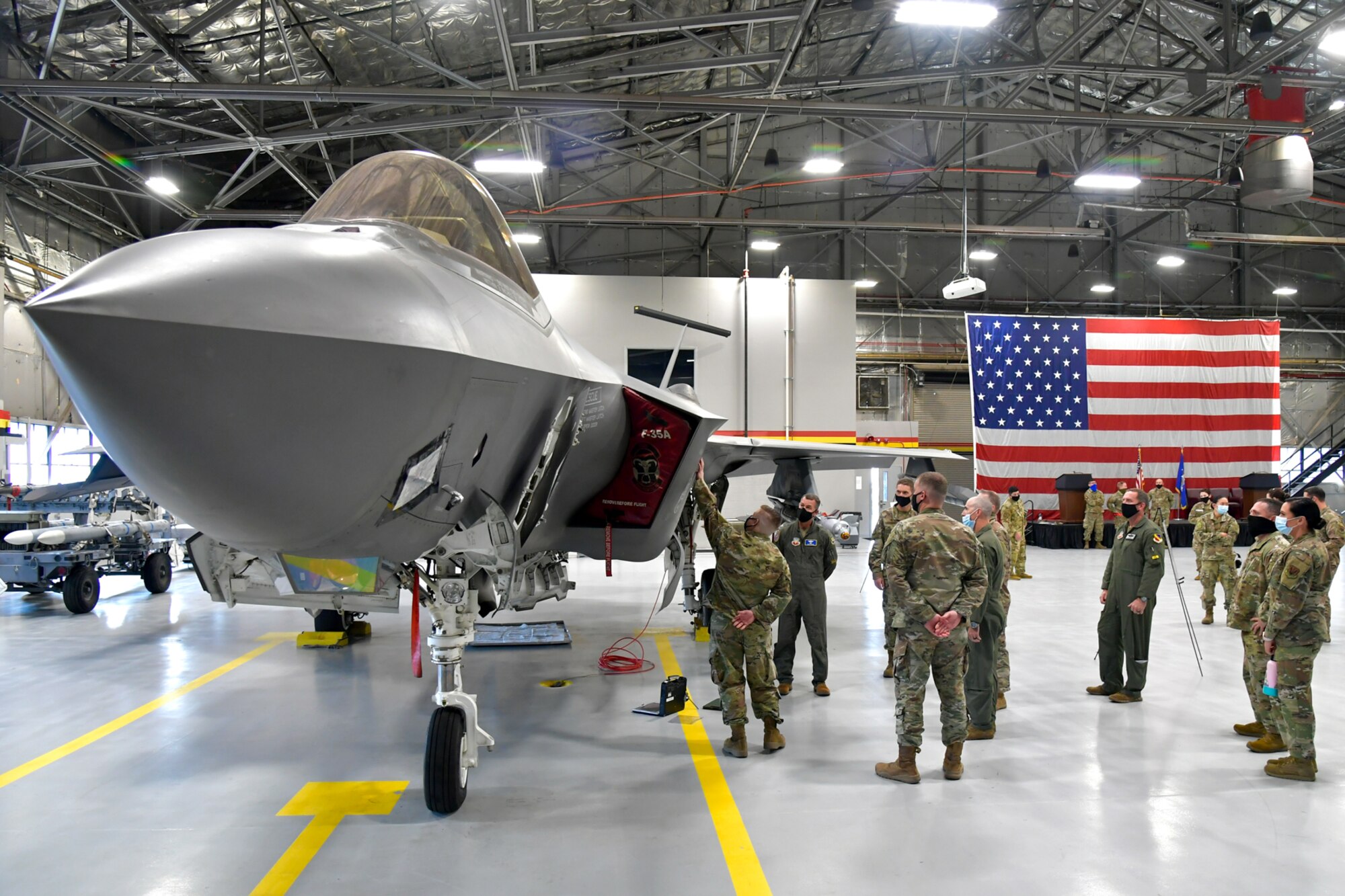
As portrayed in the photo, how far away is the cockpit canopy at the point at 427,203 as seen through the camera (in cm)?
342

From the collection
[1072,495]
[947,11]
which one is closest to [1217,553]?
[947,11]

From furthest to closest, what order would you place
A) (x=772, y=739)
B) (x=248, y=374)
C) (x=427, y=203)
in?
1. (x=772, y=739)
2. (x=427, y=203)
3. (x=248, y=374)

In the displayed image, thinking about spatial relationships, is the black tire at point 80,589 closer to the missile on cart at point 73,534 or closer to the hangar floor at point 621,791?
the missile on cart at point 73,534

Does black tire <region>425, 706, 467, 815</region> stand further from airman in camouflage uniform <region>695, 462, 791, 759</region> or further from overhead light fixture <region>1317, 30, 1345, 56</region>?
overhead light fixture <region>1317, 30, 1345, 56</region>

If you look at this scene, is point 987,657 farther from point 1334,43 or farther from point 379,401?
point 1334,43

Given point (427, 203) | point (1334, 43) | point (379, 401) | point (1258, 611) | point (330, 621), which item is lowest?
point (330, 621)

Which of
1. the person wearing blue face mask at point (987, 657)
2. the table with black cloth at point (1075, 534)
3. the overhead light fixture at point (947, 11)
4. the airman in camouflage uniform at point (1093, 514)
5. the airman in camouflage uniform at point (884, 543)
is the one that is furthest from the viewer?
the table with black cloth at point (1075, 534)

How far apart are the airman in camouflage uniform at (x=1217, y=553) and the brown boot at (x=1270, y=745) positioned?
5269mm

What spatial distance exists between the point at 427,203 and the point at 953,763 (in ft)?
12.9

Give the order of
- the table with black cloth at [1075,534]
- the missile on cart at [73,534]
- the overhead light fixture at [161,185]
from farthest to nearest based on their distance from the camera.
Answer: the table with black cloth at [1075,534]
the overhead light fixture at [161,185]
the missile on cart at [73,534]

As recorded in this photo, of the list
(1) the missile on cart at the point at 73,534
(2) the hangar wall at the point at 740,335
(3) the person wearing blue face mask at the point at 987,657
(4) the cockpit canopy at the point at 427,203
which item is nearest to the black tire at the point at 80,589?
(1) the missile on cart at the point at 73,534

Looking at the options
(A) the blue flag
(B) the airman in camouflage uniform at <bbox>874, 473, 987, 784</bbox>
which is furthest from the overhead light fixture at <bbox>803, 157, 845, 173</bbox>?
(A) the blue flag

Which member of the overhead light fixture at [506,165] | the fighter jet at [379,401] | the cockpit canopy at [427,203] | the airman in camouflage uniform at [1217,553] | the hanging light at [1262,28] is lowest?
the airman in camouflage uniform at [1217,553]

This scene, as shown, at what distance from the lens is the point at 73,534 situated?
385 inches
